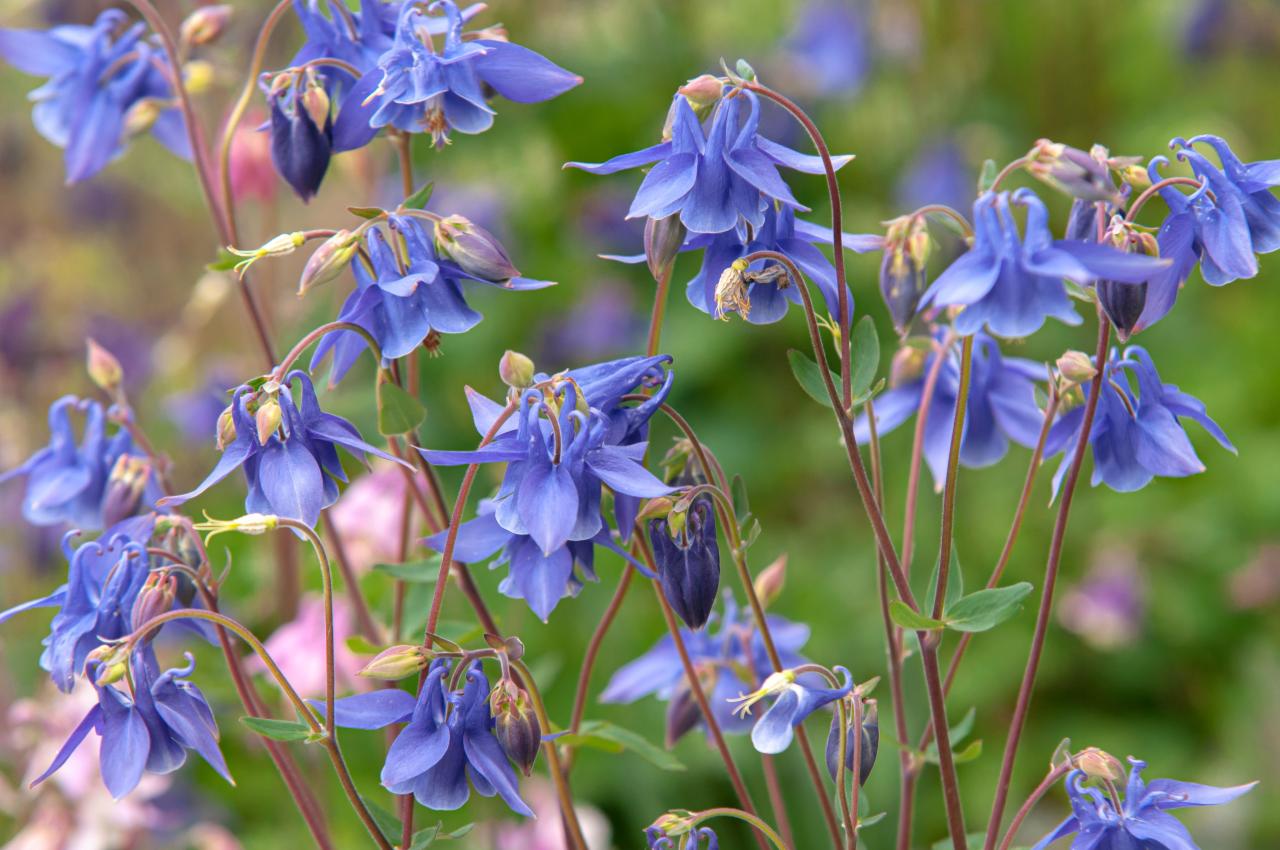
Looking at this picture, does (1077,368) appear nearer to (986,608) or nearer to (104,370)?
(986,608)

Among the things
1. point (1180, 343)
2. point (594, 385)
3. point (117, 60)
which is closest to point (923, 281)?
point (594, 385)

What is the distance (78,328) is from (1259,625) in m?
3.36

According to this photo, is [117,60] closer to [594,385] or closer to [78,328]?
[594,385]

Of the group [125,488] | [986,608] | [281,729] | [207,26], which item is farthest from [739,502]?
[207,26]

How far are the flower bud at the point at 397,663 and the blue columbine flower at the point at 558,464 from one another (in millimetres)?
145

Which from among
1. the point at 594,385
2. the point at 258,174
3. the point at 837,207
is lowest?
the point at 258,174

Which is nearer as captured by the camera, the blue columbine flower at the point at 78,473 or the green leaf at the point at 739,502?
the green leaf at the point at 739,502

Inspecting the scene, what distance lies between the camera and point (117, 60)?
1.59 meters

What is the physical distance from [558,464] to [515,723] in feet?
0.74

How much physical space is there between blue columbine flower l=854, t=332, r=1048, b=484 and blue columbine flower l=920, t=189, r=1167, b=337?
0.35 meters

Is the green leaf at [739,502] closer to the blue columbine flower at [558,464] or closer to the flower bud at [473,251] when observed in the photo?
the blue columbine flower at [558,464]

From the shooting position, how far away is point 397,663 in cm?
110

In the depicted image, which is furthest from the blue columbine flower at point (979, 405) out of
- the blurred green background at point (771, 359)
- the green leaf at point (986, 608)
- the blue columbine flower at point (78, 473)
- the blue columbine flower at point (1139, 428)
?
the blue columbine flower at point (78, 473)

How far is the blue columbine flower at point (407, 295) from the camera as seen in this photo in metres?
1.14
